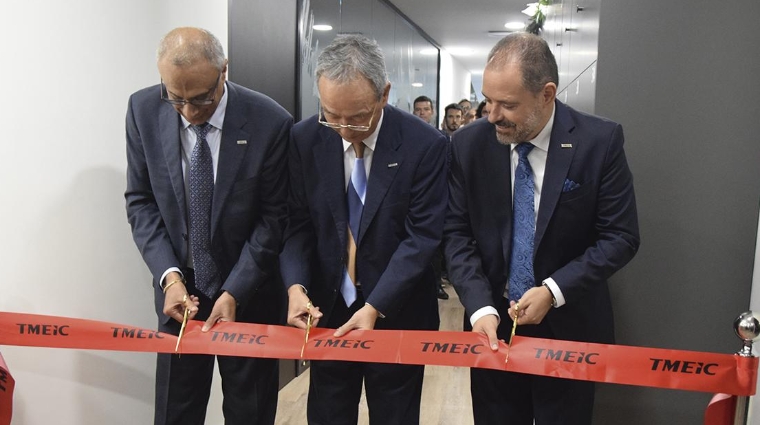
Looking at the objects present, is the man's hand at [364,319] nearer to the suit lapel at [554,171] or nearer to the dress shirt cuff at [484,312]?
the dress shirt cuff at [484,312]

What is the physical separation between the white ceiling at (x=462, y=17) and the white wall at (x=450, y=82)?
3.90 ft

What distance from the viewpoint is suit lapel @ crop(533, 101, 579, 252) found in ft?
6.01

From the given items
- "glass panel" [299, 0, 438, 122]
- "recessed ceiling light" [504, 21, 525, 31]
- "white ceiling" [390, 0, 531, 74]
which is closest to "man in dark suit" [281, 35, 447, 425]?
"glass panel" [299, 0, 438, 122]

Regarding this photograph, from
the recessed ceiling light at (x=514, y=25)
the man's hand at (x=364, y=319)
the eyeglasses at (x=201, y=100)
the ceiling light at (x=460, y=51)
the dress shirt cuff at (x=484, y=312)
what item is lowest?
the man's hand at (x=364, y=319)

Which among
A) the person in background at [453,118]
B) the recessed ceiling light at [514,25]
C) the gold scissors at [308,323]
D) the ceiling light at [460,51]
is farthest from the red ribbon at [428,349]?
the ceiling light at [460,51]

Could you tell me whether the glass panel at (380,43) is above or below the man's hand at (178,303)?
above

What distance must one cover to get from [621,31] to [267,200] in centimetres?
146

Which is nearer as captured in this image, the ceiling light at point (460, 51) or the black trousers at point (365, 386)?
the black trousers at point (365, 386)

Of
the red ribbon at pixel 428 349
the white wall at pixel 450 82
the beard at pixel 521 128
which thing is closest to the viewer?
the red ribbon at pixel 428 349

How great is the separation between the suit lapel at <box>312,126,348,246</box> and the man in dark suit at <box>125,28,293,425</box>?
0.20 m

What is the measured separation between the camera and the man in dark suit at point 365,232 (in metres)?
1.89

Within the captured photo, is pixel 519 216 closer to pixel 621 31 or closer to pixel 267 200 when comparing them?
pixel 267 200

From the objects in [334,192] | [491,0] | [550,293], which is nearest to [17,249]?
[334,192]

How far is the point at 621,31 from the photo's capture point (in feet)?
8.30
